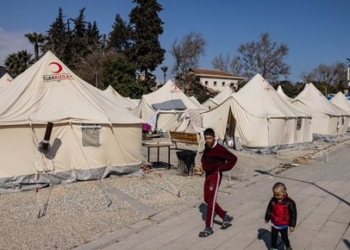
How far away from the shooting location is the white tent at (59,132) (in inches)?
396

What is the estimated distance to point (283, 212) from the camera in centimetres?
527

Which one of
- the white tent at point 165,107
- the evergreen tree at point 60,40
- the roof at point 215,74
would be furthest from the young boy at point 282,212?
the roof at point 215,74

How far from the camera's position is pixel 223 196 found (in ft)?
31.0

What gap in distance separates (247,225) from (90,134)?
5.78m

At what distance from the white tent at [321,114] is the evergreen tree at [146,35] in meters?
27.1

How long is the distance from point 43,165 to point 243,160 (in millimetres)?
8661

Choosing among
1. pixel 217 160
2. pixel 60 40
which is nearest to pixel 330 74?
pixel 60 40

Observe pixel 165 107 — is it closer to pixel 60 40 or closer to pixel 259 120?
pixel 259 120

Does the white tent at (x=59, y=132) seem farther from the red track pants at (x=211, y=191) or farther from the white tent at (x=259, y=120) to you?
the white tent at (x=259, y=120)

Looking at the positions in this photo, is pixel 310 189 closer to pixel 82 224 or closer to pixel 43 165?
pixel 82 224

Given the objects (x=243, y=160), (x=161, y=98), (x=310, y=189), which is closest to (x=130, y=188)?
(x=310, y=189)

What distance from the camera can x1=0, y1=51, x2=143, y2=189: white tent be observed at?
10047 mm

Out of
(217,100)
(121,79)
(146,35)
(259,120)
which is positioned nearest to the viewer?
(259,120)

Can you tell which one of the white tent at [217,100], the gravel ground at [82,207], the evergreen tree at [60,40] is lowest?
the gravel ground at [82,207]
